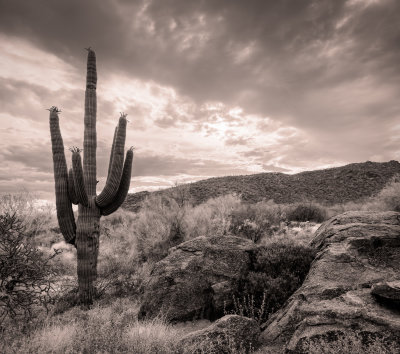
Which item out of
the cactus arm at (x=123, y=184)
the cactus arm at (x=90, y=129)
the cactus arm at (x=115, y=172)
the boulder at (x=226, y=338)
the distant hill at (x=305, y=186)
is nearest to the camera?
the boulder at (x=226, y=338)

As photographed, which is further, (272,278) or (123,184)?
(123,184)

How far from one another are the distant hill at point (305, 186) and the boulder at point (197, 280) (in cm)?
1976

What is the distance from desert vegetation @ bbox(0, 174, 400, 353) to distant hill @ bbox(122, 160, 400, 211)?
1305 centimetres

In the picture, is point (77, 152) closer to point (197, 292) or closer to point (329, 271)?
point (197, 292)

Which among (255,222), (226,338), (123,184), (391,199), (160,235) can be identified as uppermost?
(123,184)

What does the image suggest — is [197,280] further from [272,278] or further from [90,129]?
[90,129]

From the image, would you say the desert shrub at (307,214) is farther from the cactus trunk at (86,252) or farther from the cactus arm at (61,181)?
the cactus arm at (61,181)

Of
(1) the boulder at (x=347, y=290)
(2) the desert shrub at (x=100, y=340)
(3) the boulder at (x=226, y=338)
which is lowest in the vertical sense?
(2) the desert shrub at (x=100, y=340)

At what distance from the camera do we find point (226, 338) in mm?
4582

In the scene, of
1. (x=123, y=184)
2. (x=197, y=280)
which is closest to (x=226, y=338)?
(x=197, y=280)

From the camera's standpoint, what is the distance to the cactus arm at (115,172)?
8797 mm

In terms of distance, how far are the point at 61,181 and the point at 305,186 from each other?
29.3 metres

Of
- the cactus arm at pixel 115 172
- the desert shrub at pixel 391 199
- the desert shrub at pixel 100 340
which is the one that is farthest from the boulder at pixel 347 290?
the desert shrub at pixel 391 199

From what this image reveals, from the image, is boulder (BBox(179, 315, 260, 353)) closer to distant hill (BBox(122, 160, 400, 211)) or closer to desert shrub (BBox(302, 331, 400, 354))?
desert shrub (BBox(302, 331, 400, 354))
